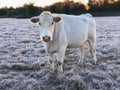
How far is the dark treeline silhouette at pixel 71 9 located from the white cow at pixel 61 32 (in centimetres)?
4851

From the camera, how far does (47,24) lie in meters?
6.38

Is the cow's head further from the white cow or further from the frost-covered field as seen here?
the frost-covered field

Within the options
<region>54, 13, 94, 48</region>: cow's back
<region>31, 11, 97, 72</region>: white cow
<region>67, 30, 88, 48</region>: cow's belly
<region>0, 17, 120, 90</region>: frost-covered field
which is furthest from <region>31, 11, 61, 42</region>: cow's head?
<region>0, 17, 120, 90</region>: frost-covered field

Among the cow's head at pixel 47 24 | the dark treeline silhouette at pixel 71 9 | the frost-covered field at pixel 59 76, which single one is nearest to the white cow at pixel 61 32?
the cow's head at pixel 47 24

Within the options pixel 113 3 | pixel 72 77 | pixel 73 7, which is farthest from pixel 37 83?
pixel 113 3

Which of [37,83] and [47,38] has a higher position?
[47,38]

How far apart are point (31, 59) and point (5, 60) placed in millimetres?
742

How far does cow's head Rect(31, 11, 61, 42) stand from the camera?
6195mm

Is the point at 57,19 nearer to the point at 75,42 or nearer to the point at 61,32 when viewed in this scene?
the point at 61,32

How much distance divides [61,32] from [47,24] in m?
0.64

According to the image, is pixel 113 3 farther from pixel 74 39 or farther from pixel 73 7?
pixel 74 39

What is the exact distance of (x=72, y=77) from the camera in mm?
6551

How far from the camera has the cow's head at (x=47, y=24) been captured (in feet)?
20.3

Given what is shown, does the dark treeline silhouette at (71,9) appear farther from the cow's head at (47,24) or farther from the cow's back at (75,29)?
the cow's head at (47,24)
